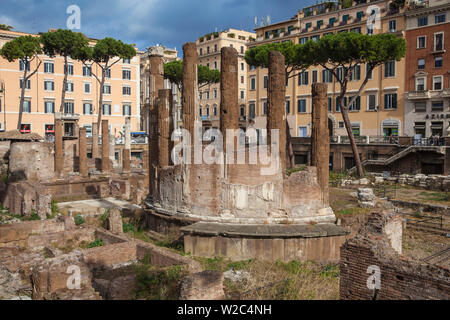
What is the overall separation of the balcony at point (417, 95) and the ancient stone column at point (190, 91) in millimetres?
23023

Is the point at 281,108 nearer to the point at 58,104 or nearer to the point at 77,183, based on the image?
the point at 77,183

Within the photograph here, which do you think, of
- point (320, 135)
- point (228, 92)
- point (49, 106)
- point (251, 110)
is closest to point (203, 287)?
point (228, 92)

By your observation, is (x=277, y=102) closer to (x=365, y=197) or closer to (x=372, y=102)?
(x=365, y=197)

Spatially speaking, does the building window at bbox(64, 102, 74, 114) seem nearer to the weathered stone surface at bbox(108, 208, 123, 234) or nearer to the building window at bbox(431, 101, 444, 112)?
the weathered stone surface at bbox(108, 208, 123, 234)

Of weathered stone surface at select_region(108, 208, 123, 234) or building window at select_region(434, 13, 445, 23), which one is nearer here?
weathered stone surface at select_region(108, 208, 123, 234)

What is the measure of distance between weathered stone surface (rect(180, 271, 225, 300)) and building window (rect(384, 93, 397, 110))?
29.7m

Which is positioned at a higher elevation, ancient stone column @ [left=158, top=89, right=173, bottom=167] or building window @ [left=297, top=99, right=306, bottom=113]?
building window @ [left=297, top=99, right=306, bottom=113]

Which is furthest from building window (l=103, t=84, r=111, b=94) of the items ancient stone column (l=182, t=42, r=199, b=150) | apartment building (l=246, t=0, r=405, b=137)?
ancient stone column (l=182, t=42, r=199, b=150)

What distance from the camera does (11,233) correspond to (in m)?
13.2

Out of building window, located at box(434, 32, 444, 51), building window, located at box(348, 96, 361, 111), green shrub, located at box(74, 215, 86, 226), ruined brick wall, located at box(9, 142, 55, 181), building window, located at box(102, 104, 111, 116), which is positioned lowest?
green shrub, located at box(74, 215, 86, 226)

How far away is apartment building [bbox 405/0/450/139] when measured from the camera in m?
30.4

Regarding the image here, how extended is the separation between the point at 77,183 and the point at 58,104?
20.9 m

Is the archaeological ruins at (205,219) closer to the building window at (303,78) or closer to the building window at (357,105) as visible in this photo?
the building window at (357,105)
